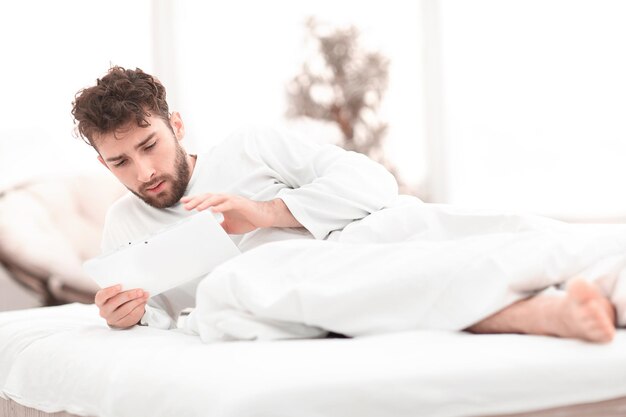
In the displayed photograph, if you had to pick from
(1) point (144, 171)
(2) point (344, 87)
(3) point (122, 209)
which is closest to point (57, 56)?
(2) point (344, 87)

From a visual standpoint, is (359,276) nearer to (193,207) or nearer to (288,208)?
(193,207)

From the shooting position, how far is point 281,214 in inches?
87.7

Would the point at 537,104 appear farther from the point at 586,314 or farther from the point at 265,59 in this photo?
the point at 586,314

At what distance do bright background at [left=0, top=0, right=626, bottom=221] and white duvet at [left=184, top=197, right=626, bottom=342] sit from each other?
2778 millimetres

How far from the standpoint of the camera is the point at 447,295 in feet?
5.03

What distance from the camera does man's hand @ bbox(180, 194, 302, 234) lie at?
197 centimetres

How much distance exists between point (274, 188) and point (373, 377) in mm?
1173

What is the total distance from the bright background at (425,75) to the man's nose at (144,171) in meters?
2.14

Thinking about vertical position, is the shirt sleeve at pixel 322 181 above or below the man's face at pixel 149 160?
below

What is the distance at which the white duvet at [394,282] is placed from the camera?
1.51m

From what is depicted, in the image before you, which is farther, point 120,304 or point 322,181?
point 322,181

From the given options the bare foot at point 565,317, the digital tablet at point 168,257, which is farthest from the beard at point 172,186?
the bare foot at point 565,317

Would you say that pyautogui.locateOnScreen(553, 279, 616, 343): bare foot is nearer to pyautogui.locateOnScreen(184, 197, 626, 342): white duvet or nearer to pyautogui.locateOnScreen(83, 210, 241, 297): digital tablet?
pyautogui.locateOnScreen(184, 197, 626, 342): white duvet

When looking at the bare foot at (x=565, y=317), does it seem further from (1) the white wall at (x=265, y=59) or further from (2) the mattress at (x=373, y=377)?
(1) the white wall at (x=265, y=59)
